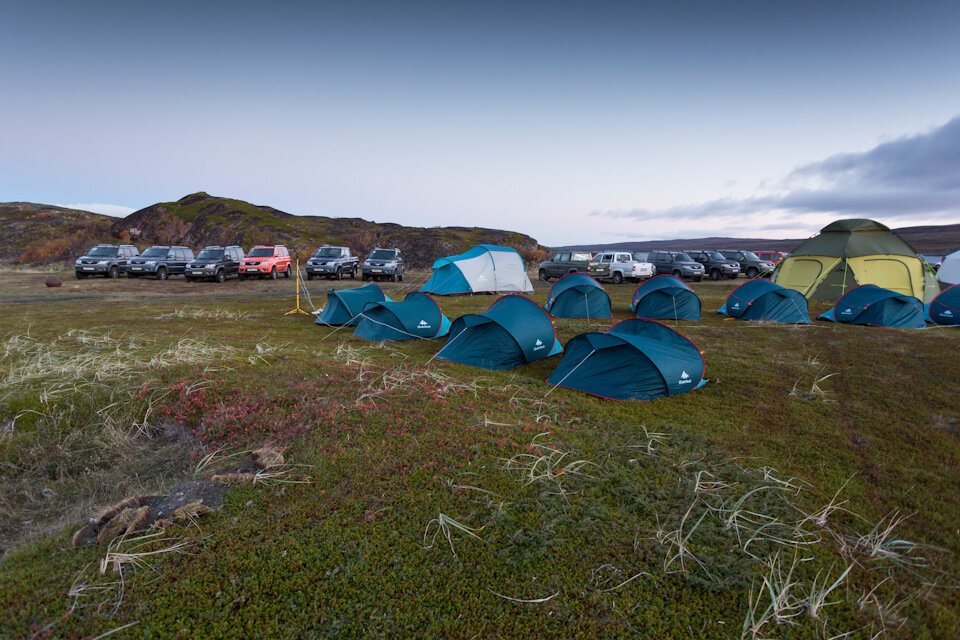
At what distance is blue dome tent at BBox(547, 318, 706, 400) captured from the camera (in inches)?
280

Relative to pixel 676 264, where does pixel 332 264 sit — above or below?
above

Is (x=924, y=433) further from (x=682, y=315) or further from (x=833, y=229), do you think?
(x=833, y=229)

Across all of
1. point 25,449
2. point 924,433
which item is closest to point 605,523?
point 924,433

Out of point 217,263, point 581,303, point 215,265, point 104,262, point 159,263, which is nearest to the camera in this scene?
point 581,303

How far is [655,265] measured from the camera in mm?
29562

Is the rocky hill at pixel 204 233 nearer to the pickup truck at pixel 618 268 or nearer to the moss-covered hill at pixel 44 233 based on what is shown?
the moss-covered hill at pixel 44 233

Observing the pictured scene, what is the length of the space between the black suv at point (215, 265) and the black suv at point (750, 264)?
30.6 m

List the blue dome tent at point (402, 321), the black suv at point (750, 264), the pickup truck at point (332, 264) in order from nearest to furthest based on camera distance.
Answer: the blue dome tent at point (402, 321), the pickup truck at point (332, 264), the black suv at point (750, 264)

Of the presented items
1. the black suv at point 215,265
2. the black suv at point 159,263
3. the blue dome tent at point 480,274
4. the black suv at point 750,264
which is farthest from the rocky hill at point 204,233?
the blue dome tent at point 480,274

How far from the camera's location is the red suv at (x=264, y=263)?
26.1 metres

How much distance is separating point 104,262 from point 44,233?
40.1 m

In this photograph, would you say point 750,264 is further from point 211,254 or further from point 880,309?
point 211,254

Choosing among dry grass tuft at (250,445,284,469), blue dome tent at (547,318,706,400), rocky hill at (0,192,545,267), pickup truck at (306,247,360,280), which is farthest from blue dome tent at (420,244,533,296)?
rocky hill at (0,192,545,267)

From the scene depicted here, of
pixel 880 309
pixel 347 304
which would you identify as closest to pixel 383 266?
pixel 347 304
